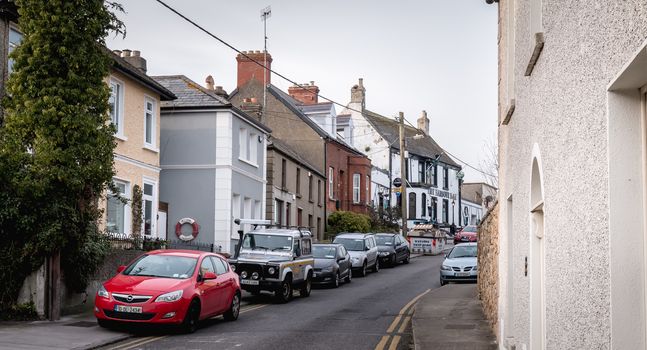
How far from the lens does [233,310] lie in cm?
1764

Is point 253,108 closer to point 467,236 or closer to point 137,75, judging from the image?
point 137,75

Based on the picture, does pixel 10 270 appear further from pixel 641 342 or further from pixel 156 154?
pixel 641 342

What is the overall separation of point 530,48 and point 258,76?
39.7 metres

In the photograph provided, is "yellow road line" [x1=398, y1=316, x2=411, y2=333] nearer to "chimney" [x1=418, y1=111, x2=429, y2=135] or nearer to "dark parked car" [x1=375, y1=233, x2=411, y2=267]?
"dark parked car" [x1=375, y1=233, x2=411, y2=267]

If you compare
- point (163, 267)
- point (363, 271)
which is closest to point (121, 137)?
point (163, 267)

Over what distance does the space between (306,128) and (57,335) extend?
34.3m

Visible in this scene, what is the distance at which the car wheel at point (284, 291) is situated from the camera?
2170cm

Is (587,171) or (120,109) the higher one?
(120,109)

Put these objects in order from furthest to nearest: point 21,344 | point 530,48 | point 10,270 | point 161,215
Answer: point 161,215, point 10,270, point 21,344, point 530,48

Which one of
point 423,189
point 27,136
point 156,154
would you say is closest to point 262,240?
point 156,154

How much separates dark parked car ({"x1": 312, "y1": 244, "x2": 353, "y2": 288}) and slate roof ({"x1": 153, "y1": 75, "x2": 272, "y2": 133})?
7.27 m

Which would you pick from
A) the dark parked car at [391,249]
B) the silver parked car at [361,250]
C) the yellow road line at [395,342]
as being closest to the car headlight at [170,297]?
the yellow road line at [395,342]

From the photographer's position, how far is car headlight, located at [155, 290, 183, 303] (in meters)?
14.8

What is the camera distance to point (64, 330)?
48.9 ft
